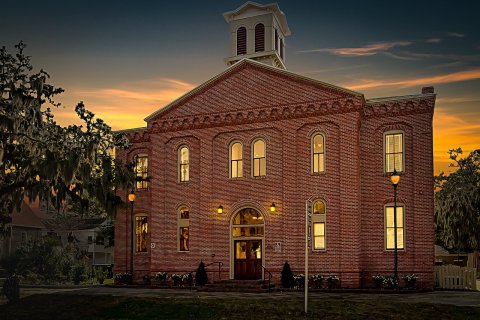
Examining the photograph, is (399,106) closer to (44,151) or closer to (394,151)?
(394,151)

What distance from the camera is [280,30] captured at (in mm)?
34156

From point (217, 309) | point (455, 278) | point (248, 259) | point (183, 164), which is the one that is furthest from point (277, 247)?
point (455, 278)

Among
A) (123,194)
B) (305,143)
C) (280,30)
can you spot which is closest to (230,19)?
(280,30)

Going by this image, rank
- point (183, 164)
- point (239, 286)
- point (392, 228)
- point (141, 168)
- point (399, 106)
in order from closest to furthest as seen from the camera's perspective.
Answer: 1. point (239, 286)
2. point (392, 228)
3. point (399, 106)
4. point (183, 164)
5. point (141, 168)

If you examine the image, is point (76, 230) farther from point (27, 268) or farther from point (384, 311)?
point (384, 311)

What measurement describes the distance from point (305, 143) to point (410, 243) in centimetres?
660

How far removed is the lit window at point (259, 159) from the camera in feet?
97.6

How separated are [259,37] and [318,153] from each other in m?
8.01

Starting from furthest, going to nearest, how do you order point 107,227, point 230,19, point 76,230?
point 76,230 < point 107,227 < point 230,19

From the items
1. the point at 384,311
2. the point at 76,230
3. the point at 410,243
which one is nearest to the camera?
the point at 384,311

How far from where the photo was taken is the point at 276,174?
1150 inches

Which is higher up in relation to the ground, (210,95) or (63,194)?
(210,95)

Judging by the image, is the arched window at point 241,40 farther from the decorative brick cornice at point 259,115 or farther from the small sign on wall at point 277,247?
the small sign on wall at point 277,247

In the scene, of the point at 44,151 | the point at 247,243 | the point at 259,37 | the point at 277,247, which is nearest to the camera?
the point at 44,151
